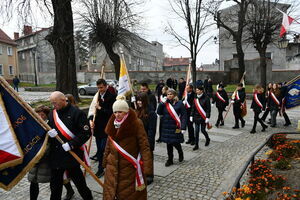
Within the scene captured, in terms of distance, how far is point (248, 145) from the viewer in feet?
24.7

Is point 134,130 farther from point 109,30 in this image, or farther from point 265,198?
point 109,30

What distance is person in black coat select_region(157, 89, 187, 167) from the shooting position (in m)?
5.74

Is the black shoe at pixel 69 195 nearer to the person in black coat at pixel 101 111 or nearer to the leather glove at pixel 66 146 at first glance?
the leather glove at pixel 66 146

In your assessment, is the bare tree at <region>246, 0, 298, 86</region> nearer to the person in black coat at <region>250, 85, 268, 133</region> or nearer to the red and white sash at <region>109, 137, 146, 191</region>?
the person in black coat at <region>250, 85, 268, 133</region>

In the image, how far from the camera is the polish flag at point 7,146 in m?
3.05

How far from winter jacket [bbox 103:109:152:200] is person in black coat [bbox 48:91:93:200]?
1.94 feet

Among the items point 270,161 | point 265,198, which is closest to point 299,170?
point 270,161

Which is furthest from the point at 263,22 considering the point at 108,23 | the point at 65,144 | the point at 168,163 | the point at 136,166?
the point at 65,144

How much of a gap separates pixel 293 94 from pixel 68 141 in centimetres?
839

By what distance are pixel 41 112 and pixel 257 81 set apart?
2916cm

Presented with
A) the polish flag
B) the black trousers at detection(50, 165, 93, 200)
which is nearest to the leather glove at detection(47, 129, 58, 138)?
the polish flag

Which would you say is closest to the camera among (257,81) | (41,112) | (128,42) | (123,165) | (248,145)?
(123,165)

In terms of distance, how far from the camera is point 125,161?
341cm

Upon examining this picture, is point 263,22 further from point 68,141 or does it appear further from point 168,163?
point 68,141
